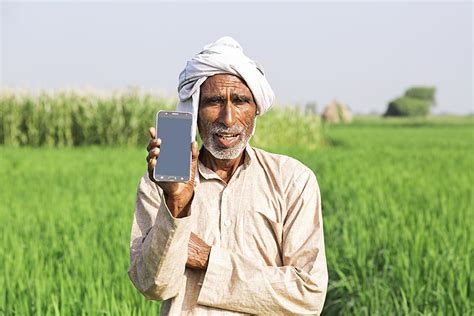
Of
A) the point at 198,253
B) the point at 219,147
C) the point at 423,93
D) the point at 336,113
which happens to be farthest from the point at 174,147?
the point at 423,93

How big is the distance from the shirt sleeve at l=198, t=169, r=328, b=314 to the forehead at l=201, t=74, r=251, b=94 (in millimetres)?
308

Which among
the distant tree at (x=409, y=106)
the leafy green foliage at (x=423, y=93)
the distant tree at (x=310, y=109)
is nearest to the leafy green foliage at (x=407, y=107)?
the distant tree at (x=409, y=106)

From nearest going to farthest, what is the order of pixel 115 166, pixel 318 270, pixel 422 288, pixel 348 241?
pixel 318 270, pixel 422 288, pixel 348 241, pixel 115 166

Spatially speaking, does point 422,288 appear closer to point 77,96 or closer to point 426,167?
point 426,167

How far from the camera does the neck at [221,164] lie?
6.49ft

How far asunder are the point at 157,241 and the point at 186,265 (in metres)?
0.14

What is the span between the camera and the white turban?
1.86 meters

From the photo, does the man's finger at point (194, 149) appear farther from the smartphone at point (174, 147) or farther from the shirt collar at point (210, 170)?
the shirt collar at point (210, 170)

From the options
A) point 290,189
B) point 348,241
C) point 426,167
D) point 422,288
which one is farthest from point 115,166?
point 290,189

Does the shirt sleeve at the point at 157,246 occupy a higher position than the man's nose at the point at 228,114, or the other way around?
the man's nose at the point at 228,114

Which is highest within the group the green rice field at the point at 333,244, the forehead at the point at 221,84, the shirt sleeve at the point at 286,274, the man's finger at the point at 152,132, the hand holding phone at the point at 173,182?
the forehead at the point at 221,84

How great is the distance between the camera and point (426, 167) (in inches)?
420

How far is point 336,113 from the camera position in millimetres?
58125

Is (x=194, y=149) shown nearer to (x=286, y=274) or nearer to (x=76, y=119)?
(x=286, y=274)
